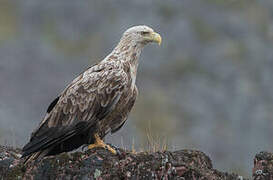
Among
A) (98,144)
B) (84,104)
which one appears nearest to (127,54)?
(84,104)

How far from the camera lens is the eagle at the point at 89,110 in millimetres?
9766

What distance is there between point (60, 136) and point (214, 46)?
249 ft

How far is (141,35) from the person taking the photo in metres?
10.9

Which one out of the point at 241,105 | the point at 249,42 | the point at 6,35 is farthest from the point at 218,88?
the point at 6,35

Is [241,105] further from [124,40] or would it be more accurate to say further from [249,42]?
[124,40]

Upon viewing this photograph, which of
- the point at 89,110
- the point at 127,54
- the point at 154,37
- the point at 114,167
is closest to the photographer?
the point at 114,167

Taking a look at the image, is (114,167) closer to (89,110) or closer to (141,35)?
(89,110)

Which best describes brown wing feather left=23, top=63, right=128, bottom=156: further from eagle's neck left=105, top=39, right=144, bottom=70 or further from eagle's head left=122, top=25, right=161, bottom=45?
eagle's head left=122, top=25, right=161, bottom=45

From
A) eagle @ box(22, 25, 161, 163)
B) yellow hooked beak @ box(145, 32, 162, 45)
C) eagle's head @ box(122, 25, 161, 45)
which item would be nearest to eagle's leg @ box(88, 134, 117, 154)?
eagle @ box(22, 25, 161, 163)

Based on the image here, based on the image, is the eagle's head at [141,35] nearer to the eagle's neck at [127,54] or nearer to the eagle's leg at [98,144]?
the eagle's neck at [127,54]

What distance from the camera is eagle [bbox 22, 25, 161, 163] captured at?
32.0 feet

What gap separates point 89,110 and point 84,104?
131 mm

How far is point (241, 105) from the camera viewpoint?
236 feet

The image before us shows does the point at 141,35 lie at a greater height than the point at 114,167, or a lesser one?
greater
